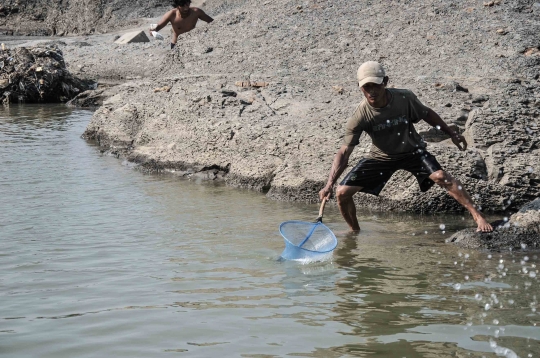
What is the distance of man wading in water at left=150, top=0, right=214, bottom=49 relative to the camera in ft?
39.1

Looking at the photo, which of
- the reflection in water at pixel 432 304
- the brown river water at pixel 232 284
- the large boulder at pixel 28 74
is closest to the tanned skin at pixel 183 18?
the large boulder at pixel 28 74

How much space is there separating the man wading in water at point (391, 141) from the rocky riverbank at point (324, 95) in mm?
927

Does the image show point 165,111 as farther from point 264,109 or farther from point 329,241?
point 329,241

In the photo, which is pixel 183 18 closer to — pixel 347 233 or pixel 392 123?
pixel 347 233

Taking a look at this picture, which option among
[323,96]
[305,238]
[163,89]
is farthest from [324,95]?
[305,238]

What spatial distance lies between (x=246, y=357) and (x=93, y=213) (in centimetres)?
369

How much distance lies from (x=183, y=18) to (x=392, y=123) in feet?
22.2

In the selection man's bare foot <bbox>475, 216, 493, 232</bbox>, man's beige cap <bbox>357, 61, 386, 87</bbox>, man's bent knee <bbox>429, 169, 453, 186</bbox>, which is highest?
man's beige cap <bbox>357, 61, 386, 87</bbox>

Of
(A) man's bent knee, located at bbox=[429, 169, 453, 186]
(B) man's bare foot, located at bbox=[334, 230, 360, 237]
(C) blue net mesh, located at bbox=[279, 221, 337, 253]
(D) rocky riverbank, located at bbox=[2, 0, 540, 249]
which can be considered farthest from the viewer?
(D) rocky riverbank, located at bbox=[2, 0, 540, 249]

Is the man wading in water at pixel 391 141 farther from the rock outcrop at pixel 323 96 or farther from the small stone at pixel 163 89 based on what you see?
the small stone at pixel 163 89

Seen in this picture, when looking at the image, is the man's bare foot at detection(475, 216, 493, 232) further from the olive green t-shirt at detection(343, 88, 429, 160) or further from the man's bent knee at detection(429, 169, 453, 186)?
the olive green t-shirt at detection(343, 88, 429, 160)

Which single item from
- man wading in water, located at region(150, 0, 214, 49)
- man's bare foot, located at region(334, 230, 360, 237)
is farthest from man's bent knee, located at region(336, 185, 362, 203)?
man wading in water, located at region(150, 0, 214, 49)

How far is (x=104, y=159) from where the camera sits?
9.89 meters

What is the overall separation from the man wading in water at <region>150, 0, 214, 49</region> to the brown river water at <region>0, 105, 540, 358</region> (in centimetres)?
452
